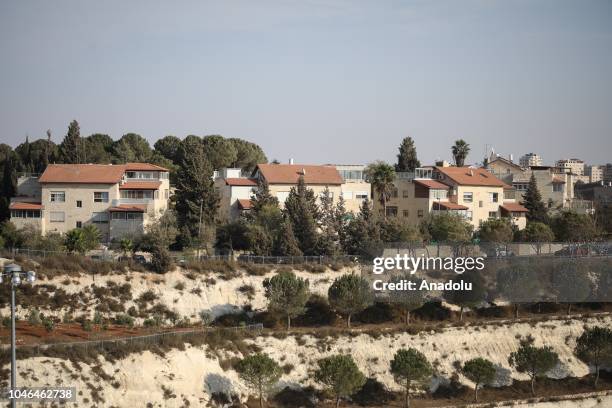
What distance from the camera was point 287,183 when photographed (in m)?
79.4

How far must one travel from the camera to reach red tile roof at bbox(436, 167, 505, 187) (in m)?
87.1

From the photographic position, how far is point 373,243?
69062mm

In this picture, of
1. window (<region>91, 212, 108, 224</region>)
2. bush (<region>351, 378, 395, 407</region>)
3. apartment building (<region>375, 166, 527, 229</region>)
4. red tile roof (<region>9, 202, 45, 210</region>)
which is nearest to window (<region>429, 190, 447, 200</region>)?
apartment building (<region>375, 166, 527, 229</region>)

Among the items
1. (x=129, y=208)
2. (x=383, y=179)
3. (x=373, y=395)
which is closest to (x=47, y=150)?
(x=129, y=208)

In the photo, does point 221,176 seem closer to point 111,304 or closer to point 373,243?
point 373,243

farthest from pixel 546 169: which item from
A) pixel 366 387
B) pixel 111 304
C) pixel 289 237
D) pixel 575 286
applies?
pixel 111 304

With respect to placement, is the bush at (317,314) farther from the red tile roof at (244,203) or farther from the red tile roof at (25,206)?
the red tile roof at (25,206)

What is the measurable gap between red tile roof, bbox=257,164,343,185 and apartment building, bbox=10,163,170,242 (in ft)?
40.3

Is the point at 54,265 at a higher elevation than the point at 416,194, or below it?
below

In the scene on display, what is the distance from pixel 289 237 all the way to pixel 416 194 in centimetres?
2416

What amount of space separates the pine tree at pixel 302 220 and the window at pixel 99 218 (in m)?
16.0

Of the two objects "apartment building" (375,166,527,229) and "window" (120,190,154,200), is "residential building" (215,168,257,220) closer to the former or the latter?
"window" (120,190,154,200)

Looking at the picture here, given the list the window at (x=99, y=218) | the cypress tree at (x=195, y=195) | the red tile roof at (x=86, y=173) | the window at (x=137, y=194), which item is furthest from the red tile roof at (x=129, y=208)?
the cypress tree at (x=195, y=195)

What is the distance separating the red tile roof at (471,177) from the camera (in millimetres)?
87062
